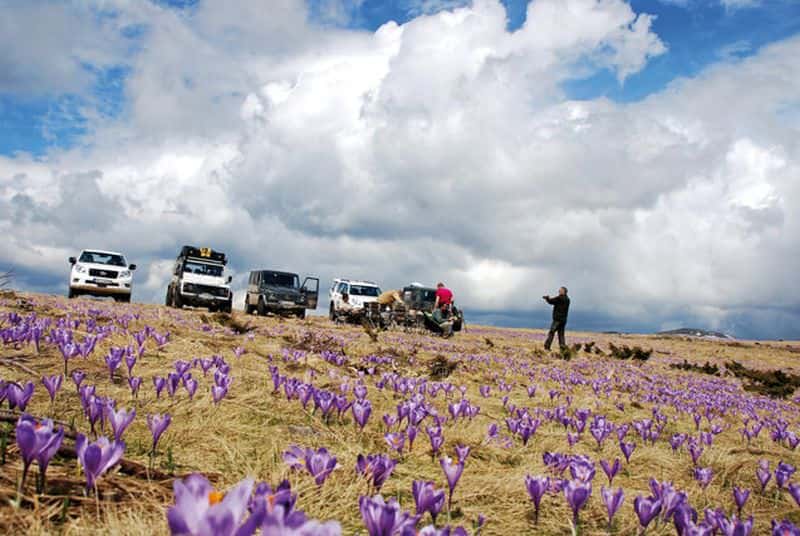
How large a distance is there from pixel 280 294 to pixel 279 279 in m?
1.48

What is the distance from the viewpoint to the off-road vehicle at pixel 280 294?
2831 cm

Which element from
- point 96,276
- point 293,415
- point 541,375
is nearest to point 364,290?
point 96,276

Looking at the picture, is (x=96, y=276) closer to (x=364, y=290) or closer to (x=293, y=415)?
(x=364, y=290)

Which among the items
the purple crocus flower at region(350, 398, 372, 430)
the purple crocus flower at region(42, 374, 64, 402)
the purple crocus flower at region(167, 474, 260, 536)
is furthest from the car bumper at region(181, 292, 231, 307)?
the purple crocus flower at region(167, 474, 260, 536)

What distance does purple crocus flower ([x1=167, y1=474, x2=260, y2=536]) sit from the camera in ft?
3.34

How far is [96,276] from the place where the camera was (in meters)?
26.7

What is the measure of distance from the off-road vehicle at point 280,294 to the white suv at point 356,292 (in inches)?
89.1

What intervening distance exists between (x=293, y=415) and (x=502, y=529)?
7.32 ft

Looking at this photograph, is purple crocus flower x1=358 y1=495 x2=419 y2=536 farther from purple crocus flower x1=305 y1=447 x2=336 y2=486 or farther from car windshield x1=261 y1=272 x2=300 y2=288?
car windshield x1=261 y1=272 x2=300 y2=288

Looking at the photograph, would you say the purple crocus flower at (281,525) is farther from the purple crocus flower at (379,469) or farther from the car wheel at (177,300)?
the car wheel at (177,300)

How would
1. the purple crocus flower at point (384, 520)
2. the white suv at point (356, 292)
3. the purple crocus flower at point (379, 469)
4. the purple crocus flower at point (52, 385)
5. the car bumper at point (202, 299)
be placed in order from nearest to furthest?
the purple crocus flower at point (384, 520)
the purple crocus flower at point (379, 469)
the purple crocus flower at point (52, 385)
the car bumper at point (202, 299)
the white suv at point (356, 292)

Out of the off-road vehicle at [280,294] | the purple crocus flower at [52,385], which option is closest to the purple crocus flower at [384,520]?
the purple crocus flower at [52,385]

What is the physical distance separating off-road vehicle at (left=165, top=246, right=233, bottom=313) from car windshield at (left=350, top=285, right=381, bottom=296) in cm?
664

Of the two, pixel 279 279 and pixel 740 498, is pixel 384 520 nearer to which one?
pixel 740 498
